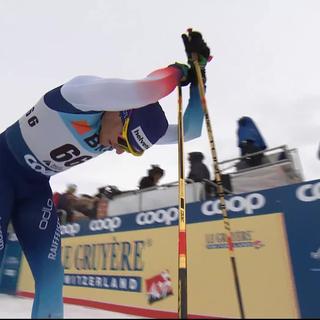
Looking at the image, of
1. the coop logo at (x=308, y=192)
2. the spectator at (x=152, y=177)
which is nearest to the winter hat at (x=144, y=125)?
the coop logo at (x=308, y=192)

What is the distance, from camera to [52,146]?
2105mm

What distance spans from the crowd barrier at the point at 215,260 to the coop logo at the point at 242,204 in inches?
0.4

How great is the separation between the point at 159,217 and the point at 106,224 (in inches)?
49.1

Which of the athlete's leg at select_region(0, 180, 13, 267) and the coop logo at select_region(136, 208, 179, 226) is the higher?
the coop logo at select_region(136, 208, 179, 226)

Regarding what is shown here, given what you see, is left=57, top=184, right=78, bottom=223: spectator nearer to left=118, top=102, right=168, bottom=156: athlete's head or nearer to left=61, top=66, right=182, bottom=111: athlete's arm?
left=118, top=102, right=168, bottom=156: athlete's head

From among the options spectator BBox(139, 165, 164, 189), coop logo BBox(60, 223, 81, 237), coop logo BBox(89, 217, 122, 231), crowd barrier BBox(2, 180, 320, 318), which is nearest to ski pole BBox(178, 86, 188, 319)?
crowd barrier BBox(2, 180, 320, 318)

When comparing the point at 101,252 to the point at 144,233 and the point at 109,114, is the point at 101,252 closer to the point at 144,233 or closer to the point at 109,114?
the point at 144,233

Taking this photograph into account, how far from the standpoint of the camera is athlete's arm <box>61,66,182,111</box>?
181 centimetres

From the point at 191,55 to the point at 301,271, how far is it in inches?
93.7

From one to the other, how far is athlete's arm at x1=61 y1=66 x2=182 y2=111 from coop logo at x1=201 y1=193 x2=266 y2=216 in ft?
7.72

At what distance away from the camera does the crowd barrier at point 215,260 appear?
3518mm

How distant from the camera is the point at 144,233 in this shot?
199 inches

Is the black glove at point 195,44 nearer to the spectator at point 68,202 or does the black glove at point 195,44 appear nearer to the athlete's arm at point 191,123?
the athlete's arm at point 191,123

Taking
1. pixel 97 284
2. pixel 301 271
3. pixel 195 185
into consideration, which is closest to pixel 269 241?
pixel 301 271
